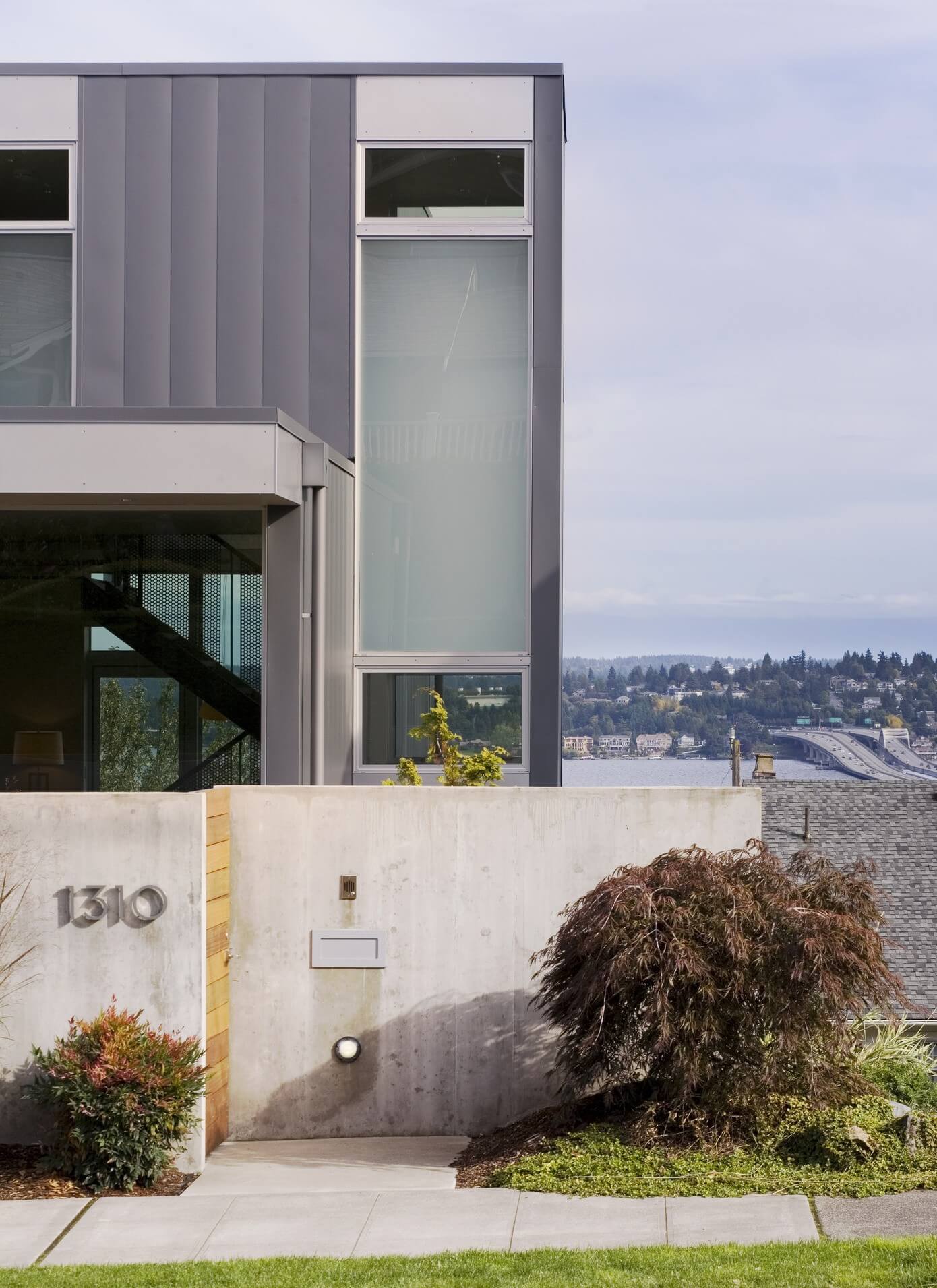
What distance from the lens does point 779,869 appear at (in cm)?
848

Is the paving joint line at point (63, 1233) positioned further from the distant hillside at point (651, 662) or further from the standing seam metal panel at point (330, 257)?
the distant hillside at point (651, 662)

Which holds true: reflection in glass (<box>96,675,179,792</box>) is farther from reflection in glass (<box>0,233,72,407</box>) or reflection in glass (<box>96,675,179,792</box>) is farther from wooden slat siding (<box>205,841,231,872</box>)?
reflection in glass (<box>0,233,72,407</box>)

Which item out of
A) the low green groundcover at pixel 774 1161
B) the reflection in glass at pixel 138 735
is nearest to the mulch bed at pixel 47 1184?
the low green groundcover at pixel 774 1161

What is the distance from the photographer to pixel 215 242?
12359mm

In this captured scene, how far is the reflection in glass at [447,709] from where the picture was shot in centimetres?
1187

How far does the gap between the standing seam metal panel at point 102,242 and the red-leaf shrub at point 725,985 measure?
24.4 ft

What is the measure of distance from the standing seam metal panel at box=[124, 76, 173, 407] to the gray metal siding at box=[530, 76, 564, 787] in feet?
12.0

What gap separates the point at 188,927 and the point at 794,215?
4824cm

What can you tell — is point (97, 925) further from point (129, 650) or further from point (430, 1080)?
point (129, 650)

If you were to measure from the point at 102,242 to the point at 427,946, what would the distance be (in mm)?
7711

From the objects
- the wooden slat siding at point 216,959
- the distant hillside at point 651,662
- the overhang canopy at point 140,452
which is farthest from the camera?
the distant hillside at point 651,662

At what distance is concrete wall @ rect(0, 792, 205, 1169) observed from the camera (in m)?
8.54

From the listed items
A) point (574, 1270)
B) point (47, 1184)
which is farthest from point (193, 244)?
point (574, 1270)

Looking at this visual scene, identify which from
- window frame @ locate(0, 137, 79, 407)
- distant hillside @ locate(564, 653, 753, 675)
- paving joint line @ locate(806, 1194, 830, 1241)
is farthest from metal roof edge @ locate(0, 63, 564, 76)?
distant hillside @ locate(564, 653, 753, 675)
